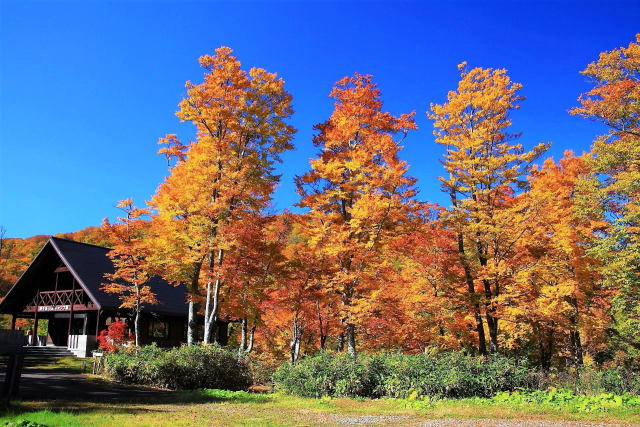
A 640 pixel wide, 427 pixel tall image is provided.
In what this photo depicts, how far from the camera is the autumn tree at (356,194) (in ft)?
58.5

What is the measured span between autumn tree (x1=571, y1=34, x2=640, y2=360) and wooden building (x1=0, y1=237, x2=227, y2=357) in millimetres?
24757

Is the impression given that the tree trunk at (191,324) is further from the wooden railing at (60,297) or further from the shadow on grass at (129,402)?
the wooden railing at (60,297)

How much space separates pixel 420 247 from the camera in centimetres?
2011

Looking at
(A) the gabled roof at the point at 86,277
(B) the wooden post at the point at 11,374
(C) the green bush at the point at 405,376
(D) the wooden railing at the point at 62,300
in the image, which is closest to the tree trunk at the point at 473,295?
(C) the green bush at the point at 405,376

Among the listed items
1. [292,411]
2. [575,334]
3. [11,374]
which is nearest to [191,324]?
[11,374]

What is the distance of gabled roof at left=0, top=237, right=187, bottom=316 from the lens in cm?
2756

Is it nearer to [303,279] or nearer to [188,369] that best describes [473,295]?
[303,279]

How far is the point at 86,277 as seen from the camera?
28406 mm

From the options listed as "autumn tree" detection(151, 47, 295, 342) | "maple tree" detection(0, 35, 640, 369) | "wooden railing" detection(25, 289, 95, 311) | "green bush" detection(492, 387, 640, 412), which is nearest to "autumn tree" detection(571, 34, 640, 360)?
"maple tree" detection(0, 35, 640, 369)

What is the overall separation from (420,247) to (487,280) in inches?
123

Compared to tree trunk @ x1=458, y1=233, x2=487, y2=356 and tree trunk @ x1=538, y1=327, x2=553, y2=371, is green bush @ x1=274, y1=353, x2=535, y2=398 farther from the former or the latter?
tree trunk @ x1=538, y1=327, x2=553, y2=371

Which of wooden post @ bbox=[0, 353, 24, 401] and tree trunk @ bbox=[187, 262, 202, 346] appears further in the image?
tree trunk @ bbox=[187, 262, 202, 346]

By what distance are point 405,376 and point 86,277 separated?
2324 centimetres

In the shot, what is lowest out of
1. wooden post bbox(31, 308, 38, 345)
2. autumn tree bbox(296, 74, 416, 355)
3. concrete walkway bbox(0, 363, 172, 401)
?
concrete walkway bbox(0, 363, 172, 401)
